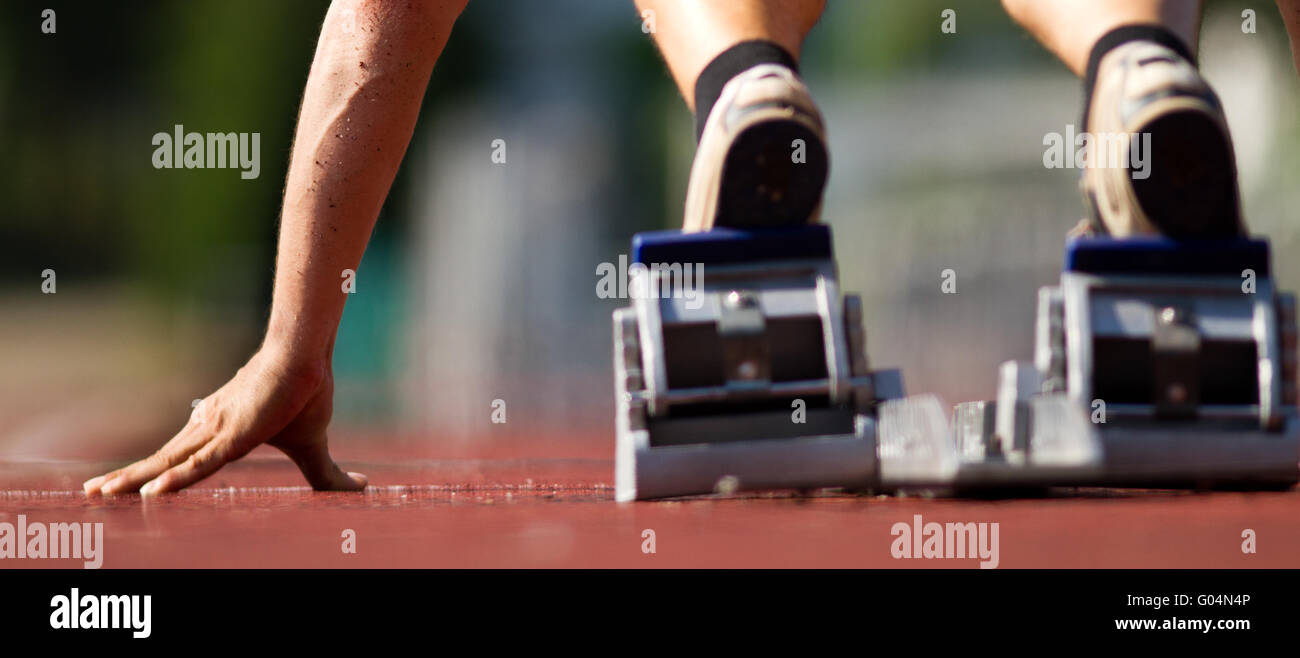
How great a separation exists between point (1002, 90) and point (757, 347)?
1616 centimetres

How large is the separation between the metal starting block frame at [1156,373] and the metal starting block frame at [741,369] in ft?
0.59

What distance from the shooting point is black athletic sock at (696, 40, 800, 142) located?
6.00 feet

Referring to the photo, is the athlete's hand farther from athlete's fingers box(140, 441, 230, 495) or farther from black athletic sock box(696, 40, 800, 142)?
black athletic sock box(696, 40, 800, 142)

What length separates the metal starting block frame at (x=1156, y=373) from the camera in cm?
169

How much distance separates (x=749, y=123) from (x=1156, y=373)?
1.85ft

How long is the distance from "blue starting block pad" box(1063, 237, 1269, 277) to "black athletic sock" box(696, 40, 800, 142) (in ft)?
1.41

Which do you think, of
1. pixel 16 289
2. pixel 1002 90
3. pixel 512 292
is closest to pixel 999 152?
pixel 1002 90

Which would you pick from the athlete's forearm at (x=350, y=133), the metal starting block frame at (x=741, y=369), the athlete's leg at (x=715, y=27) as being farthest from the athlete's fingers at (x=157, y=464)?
the athlete's leg at (x=715, y=27)

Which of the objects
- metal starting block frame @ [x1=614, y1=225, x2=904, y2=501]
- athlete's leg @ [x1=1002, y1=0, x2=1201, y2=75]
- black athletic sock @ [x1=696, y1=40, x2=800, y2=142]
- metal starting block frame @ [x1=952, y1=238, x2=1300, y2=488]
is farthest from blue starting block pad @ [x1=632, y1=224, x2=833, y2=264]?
athlete's leg @ [x1=1002, y1=0, x2=1201, y2=75]

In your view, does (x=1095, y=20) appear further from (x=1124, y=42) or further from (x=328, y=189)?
(x=328, y=189)

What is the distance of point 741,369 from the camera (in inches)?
67.6

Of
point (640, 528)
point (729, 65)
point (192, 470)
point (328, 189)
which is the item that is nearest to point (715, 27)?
point (729, 65)

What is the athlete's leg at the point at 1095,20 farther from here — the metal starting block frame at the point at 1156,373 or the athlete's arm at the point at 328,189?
the athlete's arm at the point at 328,189

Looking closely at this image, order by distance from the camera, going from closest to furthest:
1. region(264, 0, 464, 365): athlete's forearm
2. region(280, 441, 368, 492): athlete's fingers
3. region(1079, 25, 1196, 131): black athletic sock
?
region(1079, 25, 1196, 131): black athletic sock → region(264, 0, 464, 365): athlete's forearm → region(280, 441, 368, 492): athlete's fingers
